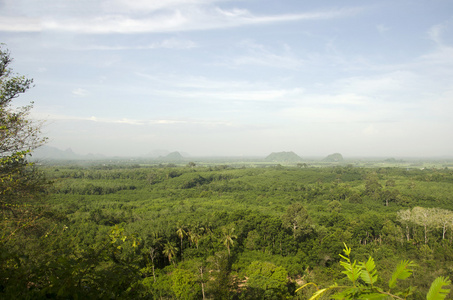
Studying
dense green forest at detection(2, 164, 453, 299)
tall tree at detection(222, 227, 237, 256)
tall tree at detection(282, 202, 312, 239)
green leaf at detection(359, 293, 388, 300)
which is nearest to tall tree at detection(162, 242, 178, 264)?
dense green forest at detection(2, 164, 453, 299)

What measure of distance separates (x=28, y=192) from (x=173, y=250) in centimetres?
1806

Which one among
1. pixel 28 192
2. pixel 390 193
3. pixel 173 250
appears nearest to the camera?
pixel 28 192

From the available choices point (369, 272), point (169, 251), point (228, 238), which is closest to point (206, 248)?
point (228, 238)

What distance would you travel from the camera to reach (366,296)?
1.30m

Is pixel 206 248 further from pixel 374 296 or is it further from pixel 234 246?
pixel 374 296

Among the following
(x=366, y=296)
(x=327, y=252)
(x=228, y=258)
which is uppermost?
(x=366, y=296)

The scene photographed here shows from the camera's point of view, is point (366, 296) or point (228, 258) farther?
point (228, 258)

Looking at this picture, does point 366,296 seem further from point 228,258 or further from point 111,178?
point 111,178

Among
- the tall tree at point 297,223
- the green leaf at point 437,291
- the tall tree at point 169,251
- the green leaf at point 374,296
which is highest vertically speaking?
the green leaf at point 437,291

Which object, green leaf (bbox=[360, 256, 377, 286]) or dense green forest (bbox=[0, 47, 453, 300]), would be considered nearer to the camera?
green leaf (bbox=[360, 256, 377, 286])

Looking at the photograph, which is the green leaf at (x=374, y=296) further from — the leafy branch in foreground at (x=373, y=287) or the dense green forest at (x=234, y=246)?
the dense green forest at (x=234, y=246)

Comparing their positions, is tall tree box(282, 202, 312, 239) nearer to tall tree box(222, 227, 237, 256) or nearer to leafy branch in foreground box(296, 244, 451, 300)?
tall tree box(222, 227, 237, 256)

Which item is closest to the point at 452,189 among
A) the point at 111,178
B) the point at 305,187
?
the point at 305,187

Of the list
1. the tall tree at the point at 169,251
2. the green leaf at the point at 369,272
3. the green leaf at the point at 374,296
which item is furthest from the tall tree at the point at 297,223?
the green leaf at the point at 374,296
